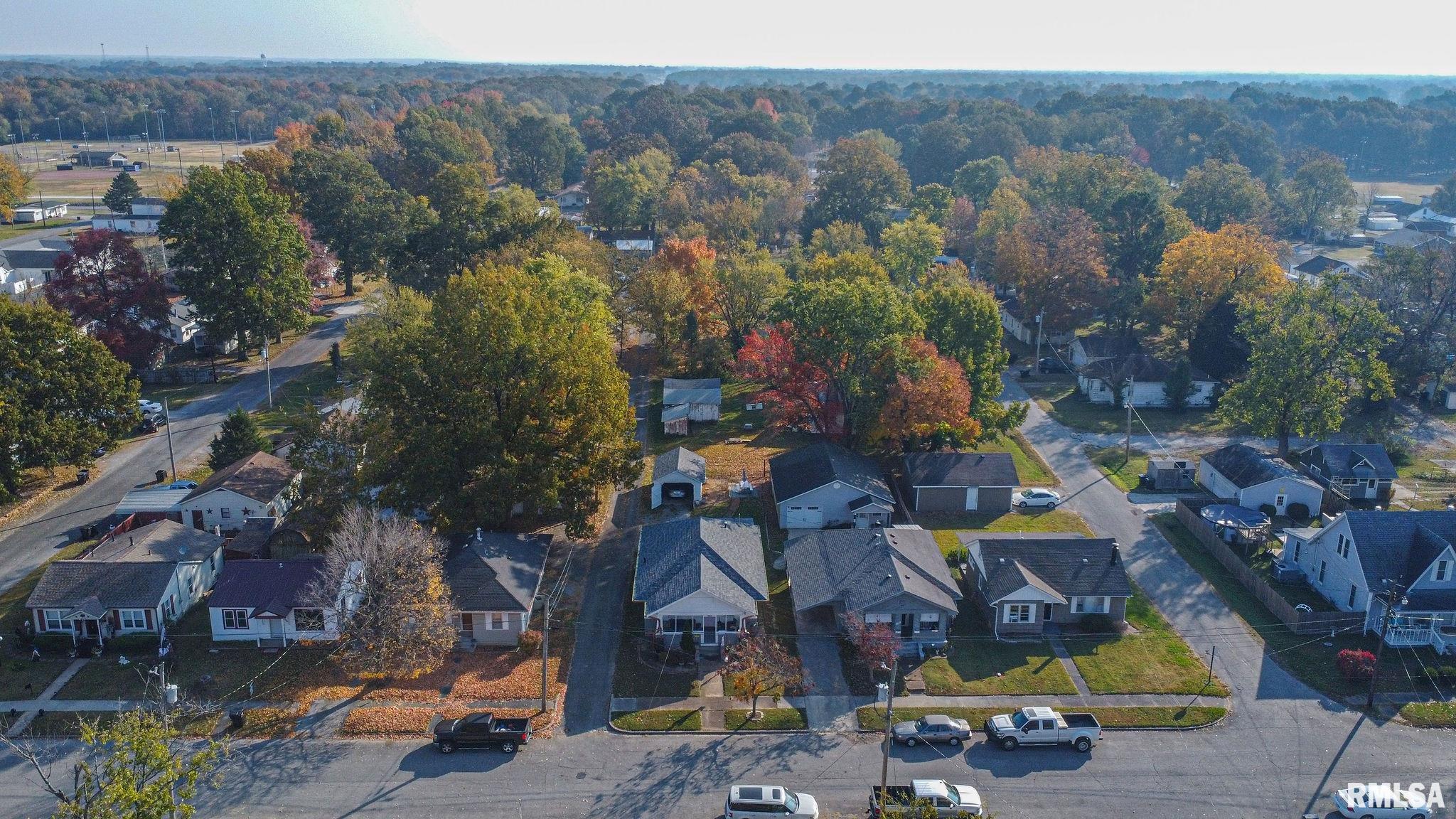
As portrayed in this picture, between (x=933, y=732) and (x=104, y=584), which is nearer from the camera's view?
(x=933, y=732)

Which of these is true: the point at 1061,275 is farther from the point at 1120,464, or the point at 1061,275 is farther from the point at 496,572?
the point at 496,572

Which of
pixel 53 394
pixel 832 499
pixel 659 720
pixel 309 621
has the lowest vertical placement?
pixel 659 720

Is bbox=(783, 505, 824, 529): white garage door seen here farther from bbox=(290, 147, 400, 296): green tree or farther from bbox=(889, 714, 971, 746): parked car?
bbox=(290, 147, 400, 296): green tree

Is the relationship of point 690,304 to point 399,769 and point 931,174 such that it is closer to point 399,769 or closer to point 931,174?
point 399,769

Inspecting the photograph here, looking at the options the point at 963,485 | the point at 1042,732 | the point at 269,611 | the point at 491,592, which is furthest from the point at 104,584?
the point at 963,485

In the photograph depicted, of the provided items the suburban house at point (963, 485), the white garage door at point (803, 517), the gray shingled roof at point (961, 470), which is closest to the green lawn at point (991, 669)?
the white garage door at point (803, 517)

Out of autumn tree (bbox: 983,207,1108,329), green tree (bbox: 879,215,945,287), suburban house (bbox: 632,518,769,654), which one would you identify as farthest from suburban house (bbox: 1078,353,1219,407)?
suburban house (bbox: 632,518,769,654)

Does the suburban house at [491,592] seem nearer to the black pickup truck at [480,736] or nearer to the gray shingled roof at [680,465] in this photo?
the black pickup truck at [480,736]
